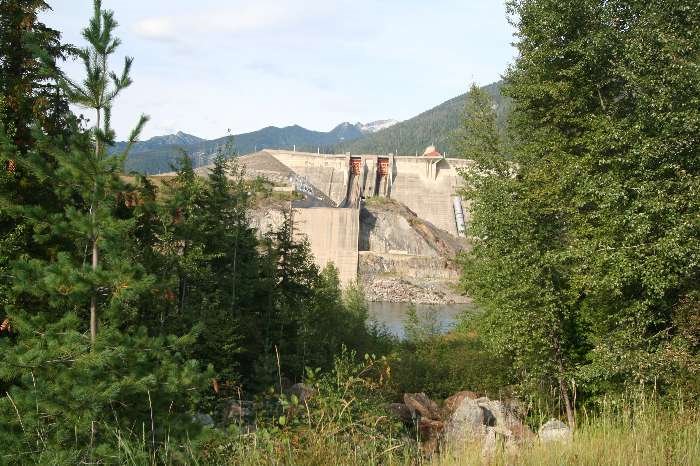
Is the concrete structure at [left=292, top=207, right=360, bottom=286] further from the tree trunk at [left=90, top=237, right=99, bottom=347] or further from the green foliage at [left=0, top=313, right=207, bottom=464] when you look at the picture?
the green foliage at [left=0, top=313, right=207, bottom=464]

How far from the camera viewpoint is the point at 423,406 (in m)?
18.1

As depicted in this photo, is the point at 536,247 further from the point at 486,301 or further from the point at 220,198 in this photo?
the point at 220,198

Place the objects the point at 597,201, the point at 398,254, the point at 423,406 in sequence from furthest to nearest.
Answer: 1. the point at 398,254
2. the point at 423,406
3. the point at 597,201

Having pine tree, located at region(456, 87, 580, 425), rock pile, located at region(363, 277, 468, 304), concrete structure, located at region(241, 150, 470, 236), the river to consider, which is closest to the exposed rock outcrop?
pine tree, located at region(456, 87, 580, 425)

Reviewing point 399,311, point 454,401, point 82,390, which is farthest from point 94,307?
point 399,311

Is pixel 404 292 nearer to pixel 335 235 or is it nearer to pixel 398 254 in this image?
pixel 398 254

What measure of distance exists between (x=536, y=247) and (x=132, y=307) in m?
9.65

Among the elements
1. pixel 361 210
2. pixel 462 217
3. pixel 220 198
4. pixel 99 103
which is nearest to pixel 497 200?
pixel 220 198

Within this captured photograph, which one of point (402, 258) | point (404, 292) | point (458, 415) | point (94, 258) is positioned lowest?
point (404, 292)

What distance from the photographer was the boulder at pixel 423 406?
17.7 m

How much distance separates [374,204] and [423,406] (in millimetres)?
73601

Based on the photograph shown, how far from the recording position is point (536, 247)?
1516 centimetres

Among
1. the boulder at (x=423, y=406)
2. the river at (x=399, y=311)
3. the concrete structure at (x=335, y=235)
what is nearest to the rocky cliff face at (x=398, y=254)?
the concrete structure at (x=335, y=235)

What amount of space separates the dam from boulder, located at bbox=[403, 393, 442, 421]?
195 feet
